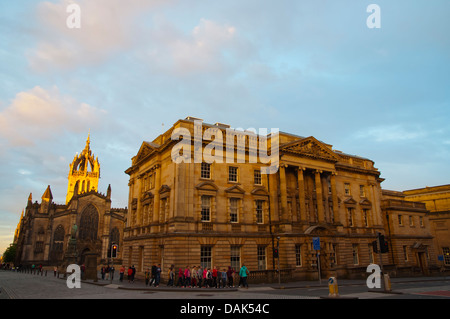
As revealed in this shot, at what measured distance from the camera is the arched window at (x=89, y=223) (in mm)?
78000

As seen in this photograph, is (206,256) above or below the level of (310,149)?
below

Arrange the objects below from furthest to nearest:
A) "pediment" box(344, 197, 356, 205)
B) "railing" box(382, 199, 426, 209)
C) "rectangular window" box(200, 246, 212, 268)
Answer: "railing" box(382, 199, 426, 209)
"pediment" box(344, 197, 356, 205)
"rectangular window" box(200, 246, 212, 268)

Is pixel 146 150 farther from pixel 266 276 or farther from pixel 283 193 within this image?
pixel 266 276

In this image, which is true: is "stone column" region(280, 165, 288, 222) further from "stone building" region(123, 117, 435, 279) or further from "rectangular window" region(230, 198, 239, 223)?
"rectangular window" region(230, 198, 239, 223)

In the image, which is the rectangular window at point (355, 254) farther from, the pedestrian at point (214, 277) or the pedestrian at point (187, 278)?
the pedestrian at point (187, 278)

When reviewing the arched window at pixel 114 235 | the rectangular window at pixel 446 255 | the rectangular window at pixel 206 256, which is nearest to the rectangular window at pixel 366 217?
the rectangular window at pixel 446 255

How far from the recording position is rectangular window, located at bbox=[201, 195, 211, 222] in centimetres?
3097

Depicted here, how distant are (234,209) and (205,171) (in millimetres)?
4922

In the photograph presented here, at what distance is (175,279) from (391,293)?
55.1 feet

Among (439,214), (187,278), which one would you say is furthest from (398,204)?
(187,278)

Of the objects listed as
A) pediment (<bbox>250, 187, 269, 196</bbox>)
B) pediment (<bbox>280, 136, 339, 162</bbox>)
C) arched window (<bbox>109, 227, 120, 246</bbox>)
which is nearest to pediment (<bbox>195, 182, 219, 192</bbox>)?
pediment (<bbox>250, 187, 269, 196</bbox>)

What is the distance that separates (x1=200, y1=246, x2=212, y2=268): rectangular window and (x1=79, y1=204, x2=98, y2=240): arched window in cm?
5734

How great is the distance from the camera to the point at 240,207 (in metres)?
32.6
